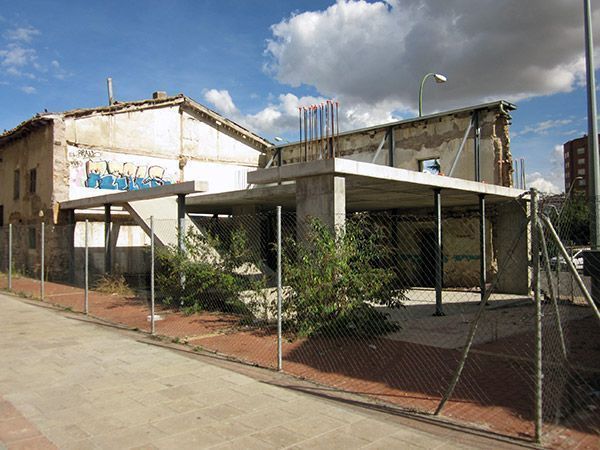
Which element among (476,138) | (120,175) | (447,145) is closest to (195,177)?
(120,175)

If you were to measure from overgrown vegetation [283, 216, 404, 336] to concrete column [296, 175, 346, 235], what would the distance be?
13.2 inches

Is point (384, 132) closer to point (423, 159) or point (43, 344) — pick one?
point (423, 159)

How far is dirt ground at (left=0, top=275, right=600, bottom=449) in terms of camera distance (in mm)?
4562

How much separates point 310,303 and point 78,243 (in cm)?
1357

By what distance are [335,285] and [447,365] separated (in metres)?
→ 2.04

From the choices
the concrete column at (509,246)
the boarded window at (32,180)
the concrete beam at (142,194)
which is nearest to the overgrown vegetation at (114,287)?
the concrete beam at (142,194)

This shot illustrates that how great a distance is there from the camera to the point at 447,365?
6461 mm

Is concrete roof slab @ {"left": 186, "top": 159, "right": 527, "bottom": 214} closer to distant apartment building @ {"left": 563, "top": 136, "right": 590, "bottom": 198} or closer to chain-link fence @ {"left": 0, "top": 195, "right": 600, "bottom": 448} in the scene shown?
chain-link fence @ {"left": 0, "top": 195, "right": 600, "bottom": 448}

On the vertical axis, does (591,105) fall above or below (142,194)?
above

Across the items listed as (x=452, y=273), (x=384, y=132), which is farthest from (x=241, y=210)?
(x=452, y=273)

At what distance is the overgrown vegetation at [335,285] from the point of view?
298 inches

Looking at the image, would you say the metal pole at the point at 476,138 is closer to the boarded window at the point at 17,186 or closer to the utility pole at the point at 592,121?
the utility pole at the point at 592,121

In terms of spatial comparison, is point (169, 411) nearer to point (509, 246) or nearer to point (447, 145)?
point (509, 246)

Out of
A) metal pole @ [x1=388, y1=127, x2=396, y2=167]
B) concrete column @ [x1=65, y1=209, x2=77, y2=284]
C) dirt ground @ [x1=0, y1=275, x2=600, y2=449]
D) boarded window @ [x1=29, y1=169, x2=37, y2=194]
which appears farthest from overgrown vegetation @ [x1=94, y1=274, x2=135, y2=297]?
metal pole @ [x1=388, y1=127, x2=396, y2=167]
